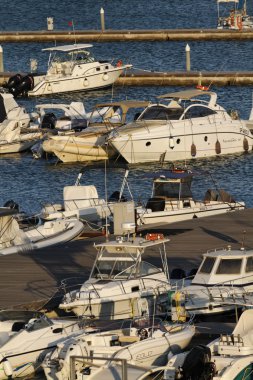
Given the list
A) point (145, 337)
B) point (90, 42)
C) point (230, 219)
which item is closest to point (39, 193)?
point (230, 219)

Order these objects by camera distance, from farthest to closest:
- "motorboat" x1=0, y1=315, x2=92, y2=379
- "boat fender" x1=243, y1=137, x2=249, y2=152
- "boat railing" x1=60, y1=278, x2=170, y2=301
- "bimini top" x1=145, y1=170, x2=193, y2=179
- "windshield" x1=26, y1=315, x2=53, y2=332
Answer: "boat fender" x1=243, y1=137, x2=249, y2=152, "bimini top" x1=145, y1=170, x2=193, y2=179, "boat railing" x1=60, y1=278, x2=170, y2=301, "windshield" x1=26, y1=315, x2=53, y2=332, "motorboat" x1=0, y1=315, x2=92, y2=379

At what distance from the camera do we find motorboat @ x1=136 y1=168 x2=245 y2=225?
131ft

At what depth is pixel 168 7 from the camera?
4432 inches

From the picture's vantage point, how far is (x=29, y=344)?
2820 cm

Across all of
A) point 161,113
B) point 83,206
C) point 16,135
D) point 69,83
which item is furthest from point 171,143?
point 69,83

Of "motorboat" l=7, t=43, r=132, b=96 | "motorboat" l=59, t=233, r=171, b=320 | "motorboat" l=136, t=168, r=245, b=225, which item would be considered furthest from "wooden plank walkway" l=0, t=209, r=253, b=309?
"motorboat" l=7, t=43, r=132, b=96

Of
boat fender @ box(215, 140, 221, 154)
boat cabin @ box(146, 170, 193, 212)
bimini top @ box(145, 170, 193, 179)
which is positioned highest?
bimini top @ box(145, 170, 193, 179)

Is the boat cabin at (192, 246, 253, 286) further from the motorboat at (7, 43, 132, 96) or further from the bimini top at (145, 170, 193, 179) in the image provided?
the motorboat at (7, 43, 132, 96)

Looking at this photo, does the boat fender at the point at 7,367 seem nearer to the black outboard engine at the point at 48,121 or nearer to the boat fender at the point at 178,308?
the boat fender at the point at 178,308

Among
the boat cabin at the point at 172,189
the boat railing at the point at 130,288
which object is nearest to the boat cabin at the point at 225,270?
the boat railing at the point at 130,288

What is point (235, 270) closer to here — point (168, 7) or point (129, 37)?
point (129, 37)

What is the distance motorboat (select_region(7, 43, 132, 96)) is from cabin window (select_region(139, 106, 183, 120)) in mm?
15681

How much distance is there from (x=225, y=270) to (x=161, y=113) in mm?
21731

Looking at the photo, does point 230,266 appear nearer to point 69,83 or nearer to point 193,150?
point 193,150
